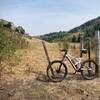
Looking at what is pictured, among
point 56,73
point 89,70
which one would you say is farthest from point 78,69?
point 56,73

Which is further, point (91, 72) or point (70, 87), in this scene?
point (91, 72)

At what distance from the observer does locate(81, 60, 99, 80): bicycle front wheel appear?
37.6 ft

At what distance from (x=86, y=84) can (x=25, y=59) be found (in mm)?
4894

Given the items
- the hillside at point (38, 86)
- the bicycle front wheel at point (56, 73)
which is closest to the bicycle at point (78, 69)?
the bicycle front wheel at point (56, 73)

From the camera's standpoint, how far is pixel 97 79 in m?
11.3

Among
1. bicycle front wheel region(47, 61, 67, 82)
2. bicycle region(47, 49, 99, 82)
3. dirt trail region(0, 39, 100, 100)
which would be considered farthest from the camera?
bicycle region(47, 49, 99, 82)

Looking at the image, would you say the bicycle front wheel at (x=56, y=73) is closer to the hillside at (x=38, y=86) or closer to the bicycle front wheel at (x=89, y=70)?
the hillside at (x=38, y=86)

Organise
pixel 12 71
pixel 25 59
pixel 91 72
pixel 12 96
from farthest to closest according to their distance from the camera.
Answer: pixel 25 59
pixel 12 71
pixel 91 72
pixel 12 96

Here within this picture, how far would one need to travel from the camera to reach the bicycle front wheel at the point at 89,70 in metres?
11.4

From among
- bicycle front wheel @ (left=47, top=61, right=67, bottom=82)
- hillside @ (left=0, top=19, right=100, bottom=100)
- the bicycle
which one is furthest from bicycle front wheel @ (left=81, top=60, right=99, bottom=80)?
bicycle front wheel @ (left=47, top=61, right=67, bottom=82)

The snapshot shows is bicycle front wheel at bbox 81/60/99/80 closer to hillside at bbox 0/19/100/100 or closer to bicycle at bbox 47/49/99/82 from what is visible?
bicycle at bbox 47/49/99/82

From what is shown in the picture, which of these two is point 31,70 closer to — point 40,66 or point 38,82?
point 40,66

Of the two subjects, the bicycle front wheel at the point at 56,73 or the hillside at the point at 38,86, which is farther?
the bicycle front wheel at the point at 56,73

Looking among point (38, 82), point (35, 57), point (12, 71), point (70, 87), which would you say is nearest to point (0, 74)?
point (12, 71)
